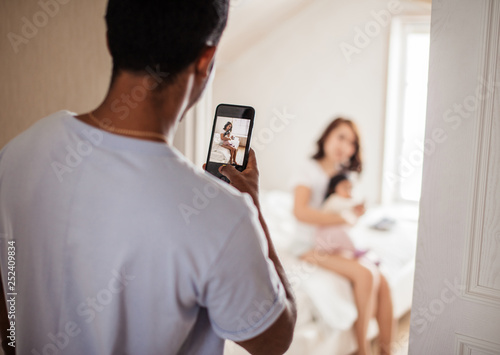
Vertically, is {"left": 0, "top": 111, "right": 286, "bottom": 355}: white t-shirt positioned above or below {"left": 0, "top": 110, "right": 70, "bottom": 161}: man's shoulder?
below

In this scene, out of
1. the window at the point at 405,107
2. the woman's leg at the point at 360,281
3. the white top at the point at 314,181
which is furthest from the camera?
the window at the point at 405,107

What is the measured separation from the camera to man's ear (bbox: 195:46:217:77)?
640 mm

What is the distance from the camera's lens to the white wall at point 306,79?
3.63 meters

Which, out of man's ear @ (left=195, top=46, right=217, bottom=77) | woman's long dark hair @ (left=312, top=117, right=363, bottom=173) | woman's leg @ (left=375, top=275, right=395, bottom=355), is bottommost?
woman's leg @ (left=375, top=275, right=395, bottom=355)

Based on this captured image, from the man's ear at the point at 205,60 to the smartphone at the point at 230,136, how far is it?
0.92ft

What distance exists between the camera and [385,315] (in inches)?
92.0

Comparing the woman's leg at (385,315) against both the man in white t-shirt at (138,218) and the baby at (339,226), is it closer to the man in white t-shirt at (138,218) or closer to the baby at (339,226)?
the baby at (339,226)

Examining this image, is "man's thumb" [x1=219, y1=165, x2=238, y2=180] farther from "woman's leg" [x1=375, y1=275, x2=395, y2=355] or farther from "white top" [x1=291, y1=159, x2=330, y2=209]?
"woman's leg" [x1=375, y1=275, x2=395, y2=355]

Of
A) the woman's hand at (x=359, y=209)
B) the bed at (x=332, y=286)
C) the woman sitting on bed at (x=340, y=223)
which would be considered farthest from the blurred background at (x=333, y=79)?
the woman's hand at (x=359, y=209)

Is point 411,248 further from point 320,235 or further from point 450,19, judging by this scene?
point 450,19

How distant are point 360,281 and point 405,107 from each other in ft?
6.21

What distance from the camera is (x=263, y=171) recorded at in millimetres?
4117

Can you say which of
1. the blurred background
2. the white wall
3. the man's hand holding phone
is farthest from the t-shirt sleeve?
the white wall

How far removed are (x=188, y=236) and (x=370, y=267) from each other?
6.07ft
